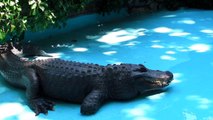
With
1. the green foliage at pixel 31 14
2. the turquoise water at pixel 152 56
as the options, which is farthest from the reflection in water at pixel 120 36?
the green foliage at pixel 31 14

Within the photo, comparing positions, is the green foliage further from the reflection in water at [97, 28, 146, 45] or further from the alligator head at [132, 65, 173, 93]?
the alligator head at [132, 65, 173, 93]

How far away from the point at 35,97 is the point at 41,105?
18 cm

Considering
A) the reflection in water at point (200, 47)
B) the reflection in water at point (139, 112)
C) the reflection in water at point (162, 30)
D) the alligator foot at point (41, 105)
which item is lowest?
the reflection in water at point (139, 112)

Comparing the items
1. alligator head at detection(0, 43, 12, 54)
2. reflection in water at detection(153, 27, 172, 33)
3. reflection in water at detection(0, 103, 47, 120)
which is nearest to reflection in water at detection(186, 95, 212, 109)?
reflection in water at detection(0, 103, 47, 120)

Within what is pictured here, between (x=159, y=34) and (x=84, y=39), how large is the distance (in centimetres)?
126

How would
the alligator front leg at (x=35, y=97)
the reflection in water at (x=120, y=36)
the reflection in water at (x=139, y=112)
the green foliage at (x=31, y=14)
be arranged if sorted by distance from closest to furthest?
the reflection in water at (x=139, y=112) < the alligator front leg at (x=35, y=97) < the green foliage at (x=31, y=14) < the reflection in water at (x=120, y=36)

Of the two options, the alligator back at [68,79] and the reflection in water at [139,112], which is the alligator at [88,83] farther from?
the reflection in water at [139,112]

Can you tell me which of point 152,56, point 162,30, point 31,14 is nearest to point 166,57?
point 152,56

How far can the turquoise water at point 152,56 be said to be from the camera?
3975mm

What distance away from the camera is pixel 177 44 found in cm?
598

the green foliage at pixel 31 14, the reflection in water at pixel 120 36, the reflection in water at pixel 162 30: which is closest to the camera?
the green foliage at pixel 31 14

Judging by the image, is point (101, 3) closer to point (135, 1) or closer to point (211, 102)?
point (135, 1)

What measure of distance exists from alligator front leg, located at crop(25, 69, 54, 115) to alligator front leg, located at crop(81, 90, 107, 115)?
400 mm

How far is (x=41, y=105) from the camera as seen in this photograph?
13.5 ft
